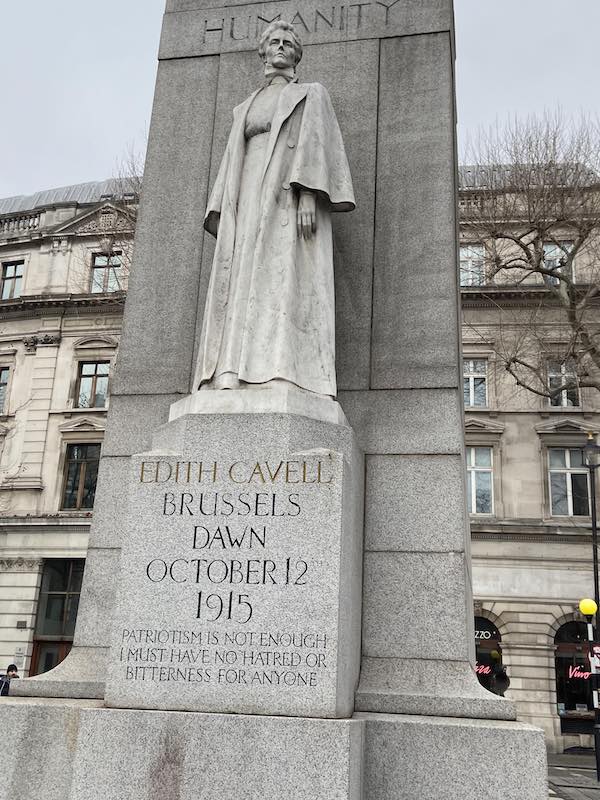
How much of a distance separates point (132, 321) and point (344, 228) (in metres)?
2.36

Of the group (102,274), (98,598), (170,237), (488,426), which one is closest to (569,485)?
(488,426)

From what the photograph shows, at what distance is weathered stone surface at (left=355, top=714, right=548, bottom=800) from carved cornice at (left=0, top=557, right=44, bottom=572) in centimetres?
3322

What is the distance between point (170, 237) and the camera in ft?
30.2

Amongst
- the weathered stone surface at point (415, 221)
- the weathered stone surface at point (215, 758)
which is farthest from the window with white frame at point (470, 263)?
the weathered stone surface at point (215, 758)

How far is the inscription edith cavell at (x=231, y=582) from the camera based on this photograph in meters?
5.86

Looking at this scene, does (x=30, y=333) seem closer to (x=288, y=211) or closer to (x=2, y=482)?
(x=2, y=482)

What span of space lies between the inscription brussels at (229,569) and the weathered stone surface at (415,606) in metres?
1.43

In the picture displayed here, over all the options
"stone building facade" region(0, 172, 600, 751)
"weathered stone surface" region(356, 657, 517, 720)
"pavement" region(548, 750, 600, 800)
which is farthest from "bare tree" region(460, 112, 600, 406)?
"weathered stone surface" region(356, 657, 517, 720)

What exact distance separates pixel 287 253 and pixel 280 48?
2.19 meters

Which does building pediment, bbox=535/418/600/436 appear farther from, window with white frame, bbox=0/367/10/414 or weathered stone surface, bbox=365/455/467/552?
weathered stone surface, bbox=365/455/467/552

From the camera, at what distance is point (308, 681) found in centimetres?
578

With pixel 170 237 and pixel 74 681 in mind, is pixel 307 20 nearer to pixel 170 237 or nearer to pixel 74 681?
pixel 170 237

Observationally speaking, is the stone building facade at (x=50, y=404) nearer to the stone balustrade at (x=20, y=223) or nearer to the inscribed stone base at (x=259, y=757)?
the stone balustrade at (x=20, y=223)

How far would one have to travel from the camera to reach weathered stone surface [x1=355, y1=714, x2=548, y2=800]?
602cm
